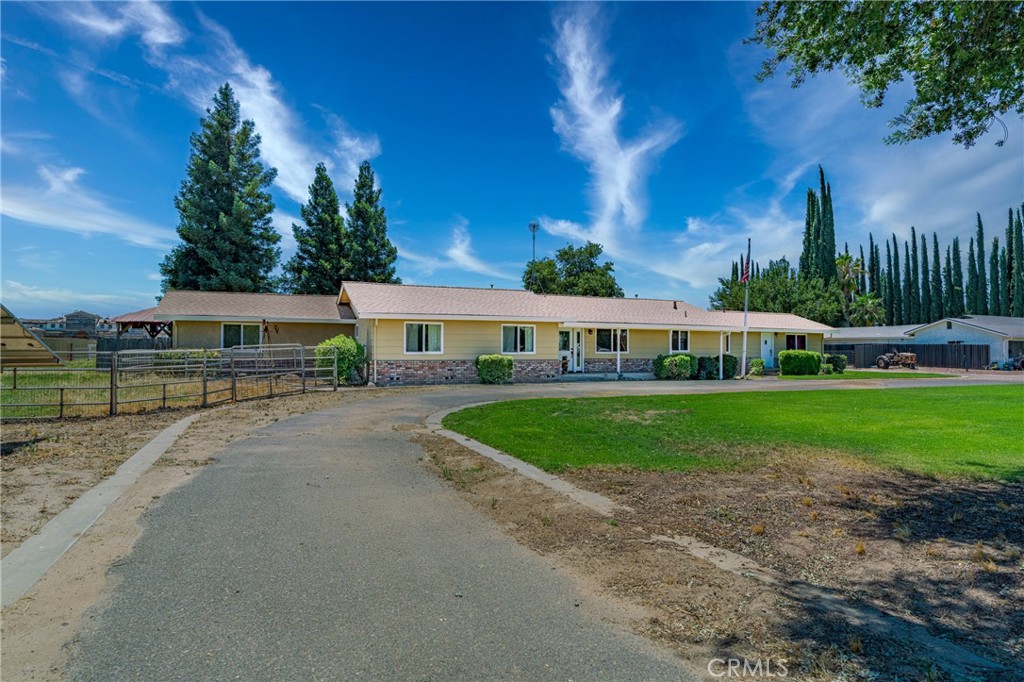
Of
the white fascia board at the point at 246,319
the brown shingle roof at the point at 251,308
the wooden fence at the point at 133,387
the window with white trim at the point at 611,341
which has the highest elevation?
the brown shingle roof at the point at 251,308

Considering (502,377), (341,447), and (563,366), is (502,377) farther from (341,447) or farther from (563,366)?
(341,447)

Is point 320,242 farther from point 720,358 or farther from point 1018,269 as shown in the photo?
point 1018,269

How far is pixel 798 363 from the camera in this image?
29.7 metres

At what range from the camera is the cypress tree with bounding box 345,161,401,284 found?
40.5 meters

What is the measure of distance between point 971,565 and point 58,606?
6396mm

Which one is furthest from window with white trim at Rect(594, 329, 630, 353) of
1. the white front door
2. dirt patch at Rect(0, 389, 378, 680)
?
dirt patch at Rect(0, 389, 378, 680)

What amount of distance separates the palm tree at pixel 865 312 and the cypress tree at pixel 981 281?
1418 centimetres

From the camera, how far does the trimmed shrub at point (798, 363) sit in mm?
29719

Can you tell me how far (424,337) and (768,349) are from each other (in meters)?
22.2

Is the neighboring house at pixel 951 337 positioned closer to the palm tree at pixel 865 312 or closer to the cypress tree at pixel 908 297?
the palm tree at pixel 865 312

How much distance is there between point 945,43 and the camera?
597cm

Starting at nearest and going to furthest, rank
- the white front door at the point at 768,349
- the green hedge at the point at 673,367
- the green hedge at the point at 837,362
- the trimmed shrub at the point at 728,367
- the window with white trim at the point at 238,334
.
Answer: the window with white trim at the point at 238,334 < the green hedge at the point at 673,367 < the trimmed shrub at the point at 728,367 < the green hedge at the point at 837,362 < the white front door at the point at 768,349

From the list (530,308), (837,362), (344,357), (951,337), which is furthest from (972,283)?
(344,357)

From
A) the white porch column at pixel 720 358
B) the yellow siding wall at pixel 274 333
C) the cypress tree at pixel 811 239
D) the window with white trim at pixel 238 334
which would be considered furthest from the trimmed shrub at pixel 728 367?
the cypress tree at pixel 811 239
